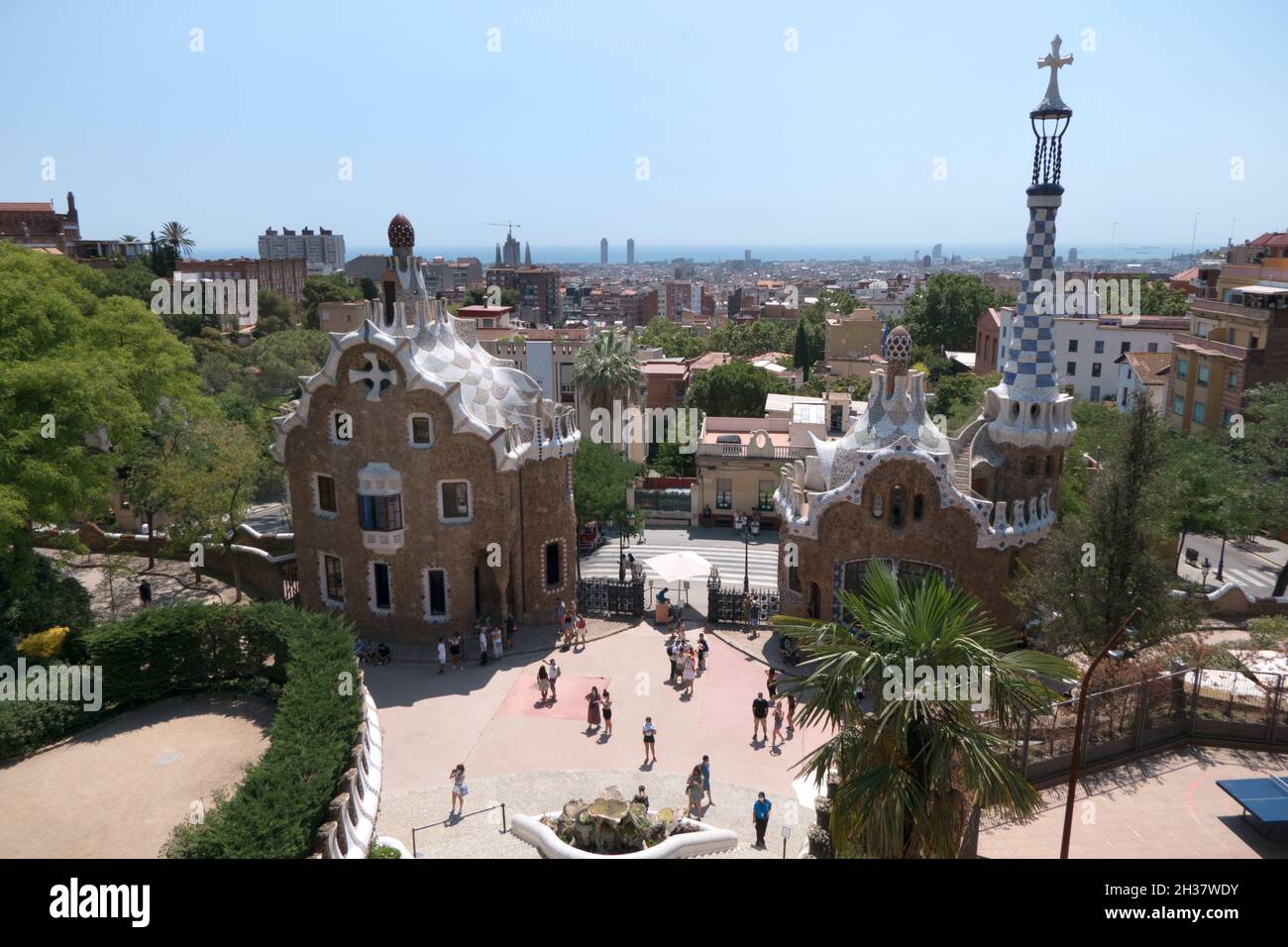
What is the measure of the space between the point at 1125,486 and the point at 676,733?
13.1 metres

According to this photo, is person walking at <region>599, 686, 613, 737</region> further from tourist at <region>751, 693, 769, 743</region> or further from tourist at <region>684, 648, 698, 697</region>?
tourist at <region>751, 693, 769, 743</region>

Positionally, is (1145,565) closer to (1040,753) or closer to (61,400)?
(1040,753)

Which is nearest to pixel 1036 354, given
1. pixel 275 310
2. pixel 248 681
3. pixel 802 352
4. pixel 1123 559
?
pixel 1123 559

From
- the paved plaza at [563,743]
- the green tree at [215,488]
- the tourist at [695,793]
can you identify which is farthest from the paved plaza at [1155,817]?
the green tree at [215,488]

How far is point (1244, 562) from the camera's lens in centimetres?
4234

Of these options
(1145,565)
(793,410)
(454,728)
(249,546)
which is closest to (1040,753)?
(1145,565)

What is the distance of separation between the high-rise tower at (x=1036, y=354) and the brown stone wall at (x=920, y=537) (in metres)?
3.80

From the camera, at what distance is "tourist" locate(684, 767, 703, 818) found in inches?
786

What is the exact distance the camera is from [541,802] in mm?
20844

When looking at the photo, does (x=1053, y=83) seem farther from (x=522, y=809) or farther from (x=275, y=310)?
(x=275, y=310)

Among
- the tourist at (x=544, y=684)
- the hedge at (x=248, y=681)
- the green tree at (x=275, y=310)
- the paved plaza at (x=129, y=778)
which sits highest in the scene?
the green tree at (x=275, y=310)

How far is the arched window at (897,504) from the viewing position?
1097 inches

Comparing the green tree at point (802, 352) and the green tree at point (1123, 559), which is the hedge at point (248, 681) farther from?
the green tree at point (802, 352)

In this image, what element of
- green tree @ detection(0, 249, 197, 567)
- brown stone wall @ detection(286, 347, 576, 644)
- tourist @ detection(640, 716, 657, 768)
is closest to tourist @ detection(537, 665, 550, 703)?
tourist @ detection(640, 716, 657, 768)
